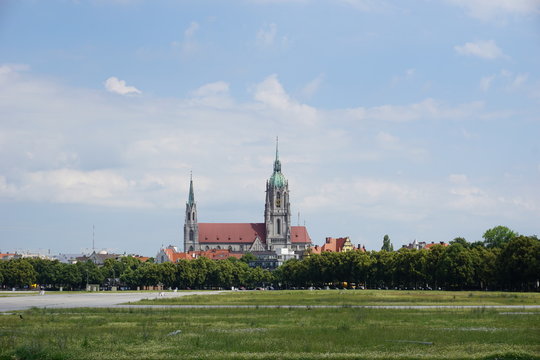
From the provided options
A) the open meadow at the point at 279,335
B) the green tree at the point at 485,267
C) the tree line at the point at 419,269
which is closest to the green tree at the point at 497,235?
the tree line at the point at 419,269

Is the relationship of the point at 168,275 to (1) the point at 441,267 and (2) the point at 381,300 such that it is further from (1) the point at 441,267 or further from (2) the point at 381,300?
(2) the point at 381,300

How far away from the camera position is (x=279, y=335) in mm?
44094

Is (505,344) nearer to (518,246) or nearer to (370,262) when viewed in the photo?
(518,246)

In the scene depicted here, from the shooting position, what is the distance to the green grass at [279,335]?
36.8 m

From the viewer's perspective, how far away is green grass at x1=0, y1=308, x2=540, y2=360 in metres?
36.8

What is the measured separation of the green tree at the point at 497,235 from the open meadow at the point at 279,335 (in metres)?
130

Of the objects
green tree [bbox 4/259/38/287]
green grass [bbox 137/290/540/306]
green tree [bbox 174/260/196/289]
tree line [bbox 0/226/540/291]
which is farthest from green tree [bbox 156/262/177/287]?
green grass [bbox 137/290/540/306]

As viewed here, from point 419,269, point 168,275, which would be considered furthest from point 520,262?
point 168,275

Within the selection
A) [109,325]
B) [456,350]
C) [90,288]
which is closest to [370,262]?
[90,288]

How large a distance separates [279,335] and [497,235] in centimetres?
Answer: 15695

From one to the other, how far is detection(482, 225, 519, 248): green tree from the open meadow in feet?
427

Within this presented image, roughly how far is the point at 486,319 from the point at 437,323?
484 cm

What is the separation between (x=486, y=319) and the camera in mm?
53750

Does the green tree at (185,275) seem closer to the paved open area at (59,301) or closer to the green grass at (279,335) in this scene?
the paved open area at (59,301)
